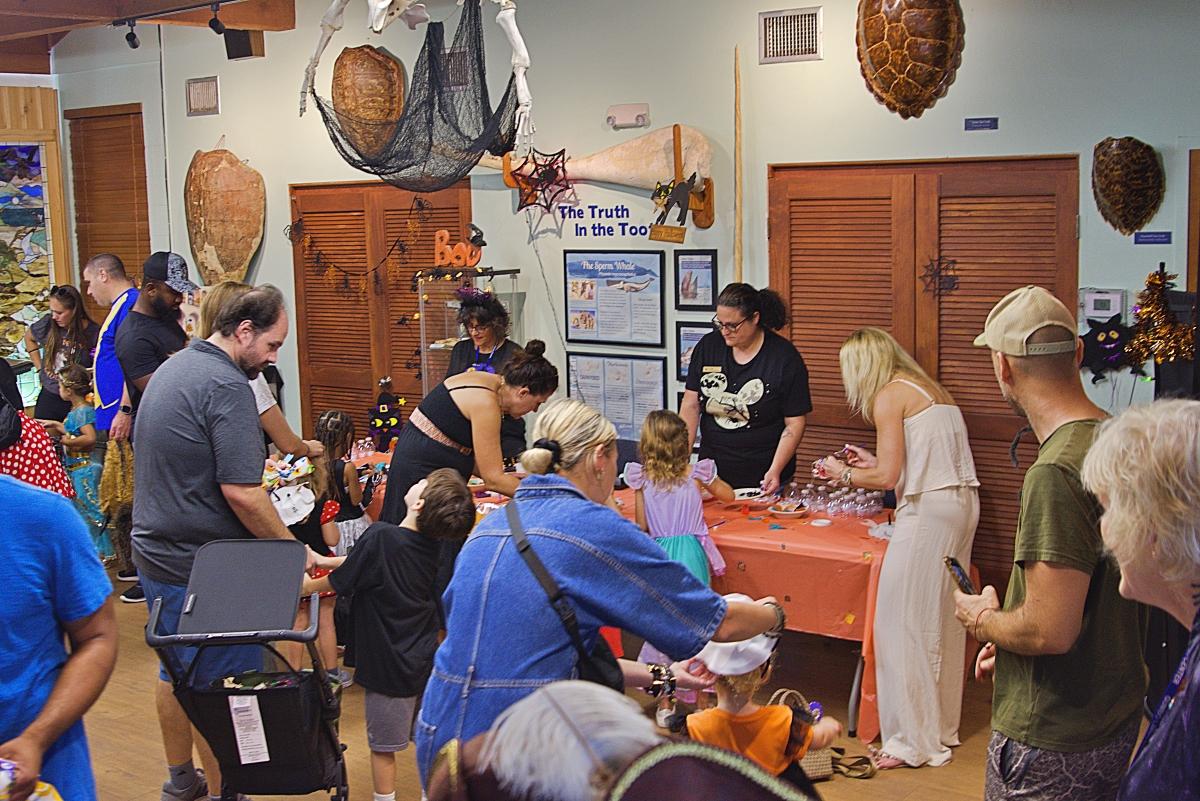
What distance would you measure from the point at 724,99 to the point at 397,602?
11.8ft

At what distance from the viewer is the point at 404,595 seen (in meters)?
3.98

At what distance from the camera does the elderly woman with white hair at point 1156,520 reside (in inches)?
62.3

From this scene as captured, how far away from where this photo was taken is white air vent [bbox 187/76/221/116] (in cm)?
895

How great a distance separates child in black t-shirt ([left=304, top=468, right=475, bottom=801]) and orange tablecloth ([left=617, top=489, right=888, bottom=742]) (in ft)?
4.36

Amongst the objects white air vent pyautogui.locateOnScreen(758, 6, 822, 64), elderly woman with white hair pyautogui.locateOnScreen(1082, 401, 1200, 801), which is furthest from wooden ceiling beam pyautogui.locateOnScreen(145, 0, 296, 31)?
elderly woman with white hair pyautogui.locateOnScreen(1082, 401, 1200, 801)

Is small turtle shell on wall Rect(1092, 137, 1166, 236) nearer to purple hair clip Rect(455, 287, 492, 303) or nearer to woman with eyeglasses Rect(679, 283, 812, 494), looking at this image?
woman with eyeglasses Rect(679, 283, 812, 494)

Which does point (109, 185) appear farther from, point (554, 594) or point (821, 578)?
point (554, 594)

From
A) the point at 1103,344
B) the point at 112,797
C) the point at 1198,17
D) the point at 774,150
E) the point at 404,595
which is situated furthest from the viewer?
the point at 774,150

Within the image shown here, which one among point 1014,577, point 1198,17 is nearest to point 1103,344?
point 1198,17

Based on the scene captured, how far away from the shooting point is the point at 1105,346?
5.48 meters

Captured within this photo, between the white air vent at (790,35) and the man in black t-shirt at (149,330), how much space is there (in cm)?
301

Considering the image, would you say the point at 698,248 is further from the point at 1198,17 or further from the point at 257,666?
the point at 257,666

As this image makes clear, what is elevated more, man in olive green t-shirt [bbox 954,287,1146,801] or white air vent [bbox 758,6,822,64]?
white air vent [bbox 758,6,822,64]

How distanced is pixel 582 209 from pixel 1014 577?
507cm
